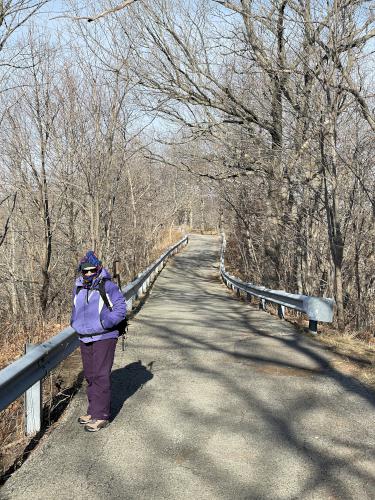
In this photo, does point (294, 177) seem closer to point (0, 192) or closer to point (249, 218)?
point (249, 218)

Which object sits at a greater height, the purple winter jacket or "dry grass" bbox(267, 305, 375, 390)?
the purple winter jacket

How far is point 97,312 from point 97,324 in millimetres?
107

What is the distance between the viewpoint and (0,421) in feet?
14.3

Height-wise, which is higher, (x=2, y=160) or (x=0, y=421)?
(x=2, y=160)

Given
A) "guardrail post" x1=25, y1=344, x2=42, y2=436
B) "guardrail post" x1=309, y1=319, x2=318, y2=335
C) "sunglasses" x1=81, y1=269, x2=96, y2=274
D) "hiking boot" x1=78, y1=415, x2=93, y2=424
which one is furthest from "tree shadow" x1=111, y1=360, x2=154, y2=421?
"guardrail post" x1=309, y1=319, x2=318, y2=335

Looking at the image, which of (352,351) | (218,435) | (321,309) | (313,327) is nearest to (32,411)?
(218,435)

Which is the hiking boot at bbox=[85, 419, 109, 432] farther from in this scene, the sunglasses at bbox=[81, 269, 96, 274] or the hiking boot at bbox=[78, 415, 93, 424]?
the sunglasses at bbox=[81, 269, 96, 274]

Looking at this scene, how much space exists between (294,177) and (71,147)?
6.65m

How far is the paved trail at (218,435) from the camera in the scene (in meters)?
3.49

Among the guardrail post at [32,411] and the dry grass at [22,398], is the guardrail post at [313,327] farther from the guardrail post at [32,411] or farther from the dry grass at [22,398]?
the guardrail post at [32,411]

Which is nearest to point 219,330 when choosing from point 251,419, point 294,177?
point 251,419

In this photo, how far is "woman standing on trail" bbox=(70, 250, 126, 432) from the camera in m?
4.52

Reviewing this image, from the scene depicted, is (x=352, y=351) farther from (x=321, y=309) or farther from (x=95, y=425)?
(x=95, y=425)

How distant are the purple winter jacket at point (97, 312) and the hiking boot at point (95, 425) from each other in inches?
28.3
